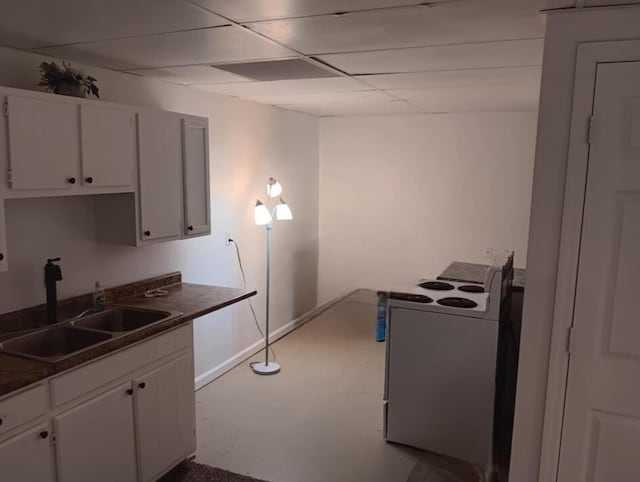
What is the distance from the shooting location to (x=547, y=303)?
200cm

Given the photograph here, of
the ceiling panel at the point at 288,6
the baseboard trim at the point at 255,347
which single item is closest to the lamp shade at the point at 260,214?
the baseboard trim at the point at 255,347

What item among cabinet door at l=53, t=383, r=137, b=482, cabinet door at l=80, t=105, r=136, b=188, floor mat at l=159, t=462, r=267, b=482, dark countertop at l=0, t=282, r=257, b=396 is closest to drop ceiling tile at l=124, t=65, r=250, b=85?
cabinet door at l=80, t=105, r=136, b=188

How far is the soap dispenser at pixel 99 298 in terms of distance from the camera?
2873 millimetres

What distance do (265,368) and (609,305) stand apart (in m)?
2.97

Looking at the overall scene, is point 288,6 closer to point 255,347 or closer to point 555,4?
point 555,4

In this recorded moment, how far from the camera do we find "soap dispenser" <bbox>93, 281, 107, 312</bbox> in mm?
2873

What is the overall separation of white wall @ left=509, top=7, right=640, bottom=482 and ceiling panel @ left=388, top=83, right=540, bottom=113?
164cm

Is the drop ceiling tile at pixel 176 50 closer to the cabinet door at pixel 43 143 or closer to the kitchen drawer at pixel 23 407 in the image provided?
the cabinet door at pixel 43 143

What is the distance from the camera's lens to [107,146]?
259 centimetres

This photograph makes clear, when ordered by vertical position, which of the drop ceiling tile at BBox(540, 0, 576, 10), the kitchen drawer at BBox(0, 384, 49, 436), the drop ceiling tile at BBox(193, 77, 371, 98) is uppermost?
the drop ceiling tile at BBox(193, 77, 371, 98)

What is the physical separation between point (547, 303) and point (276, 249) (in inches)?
129

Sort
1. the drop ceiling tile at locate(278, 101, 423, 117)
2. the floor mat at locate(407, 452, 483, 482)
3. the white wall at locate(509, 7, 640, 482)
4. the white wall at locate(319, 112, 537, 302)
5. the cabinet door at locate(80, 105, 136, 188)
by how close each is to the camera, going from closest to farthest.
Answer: the white wall at locate(509, 7, 640, 482), the cabinet door at locate(80, 105, 136, 188), the floor mat at locate(407, 452, 483, 482), the drop ceiling tile at locate(278, 101, 423, 117), the white wall at locate(319, 112, 537, 302)

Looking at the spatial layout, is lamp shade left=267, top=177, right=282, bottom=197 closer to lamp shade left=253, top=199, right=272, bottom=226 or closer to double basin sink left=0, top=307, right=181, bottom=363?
lamp shade left=253, top=199, right=272, bottom=226

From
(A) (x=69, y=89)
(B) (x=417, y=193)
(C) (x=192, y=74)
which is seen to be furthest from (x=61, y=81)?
(B) (x=417, y=193)
